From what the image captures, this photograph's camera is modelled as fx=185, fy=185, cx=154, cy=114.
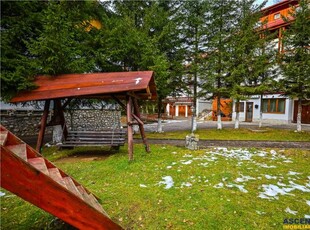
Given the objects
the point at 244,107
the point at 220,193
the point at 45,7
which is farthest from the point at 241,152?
the point at 244,107

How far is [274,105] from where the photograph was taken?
24.3 m

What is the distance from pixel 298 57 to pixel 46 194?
657 inches

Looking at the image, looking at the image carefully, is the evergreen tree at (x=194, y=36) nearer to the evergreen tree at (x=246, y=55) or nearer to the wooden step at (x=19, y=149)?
the evergreen tree at (x=246, y=55)

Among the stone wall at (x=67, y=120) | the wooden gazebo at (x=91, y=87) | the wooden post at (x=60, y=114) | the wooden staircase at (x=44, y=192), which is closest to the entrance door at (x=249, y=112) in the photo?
the stone wall at (x=67, y=120)

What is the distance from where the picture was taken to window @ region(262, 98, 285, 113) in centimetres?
2328

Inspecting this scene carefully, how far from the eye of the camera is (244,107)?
27.5 meters

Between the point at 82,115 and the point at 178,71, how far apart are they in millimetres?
8864

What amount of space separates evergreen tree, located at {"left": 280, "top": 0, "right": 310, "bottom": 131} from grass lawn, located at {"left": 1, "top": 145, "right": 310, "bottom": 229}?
26.8 feet

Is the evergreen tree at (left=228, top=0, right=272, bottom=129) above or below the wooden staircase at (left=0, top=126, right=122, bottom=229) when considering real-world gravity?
above

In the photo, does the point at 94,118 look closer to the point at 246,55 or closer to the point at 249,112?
the point at 246,55

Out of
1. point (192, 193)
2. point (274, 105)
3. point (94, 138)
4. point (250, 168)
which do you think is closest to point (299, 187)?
point (250, 168)

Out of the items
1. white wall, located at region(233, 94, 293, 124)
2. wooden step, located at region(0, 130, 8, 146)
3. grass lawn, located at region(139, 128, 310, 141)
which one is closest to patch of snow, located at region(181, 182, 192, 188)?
wooden step, located at region(0, 130, 8, 146)

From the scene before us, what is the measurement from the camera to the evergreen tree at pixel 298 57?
1241 cm

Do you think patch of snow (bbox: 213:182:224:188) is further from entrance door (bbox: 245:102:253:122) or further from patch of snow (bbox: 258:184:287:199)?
entrance door (bbox: 245:102:253:122)
